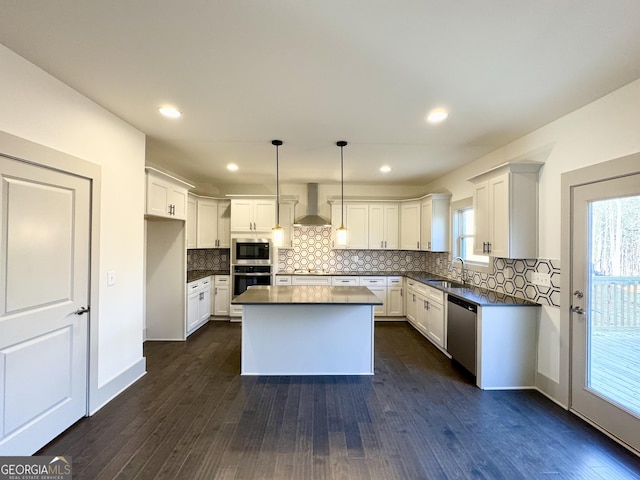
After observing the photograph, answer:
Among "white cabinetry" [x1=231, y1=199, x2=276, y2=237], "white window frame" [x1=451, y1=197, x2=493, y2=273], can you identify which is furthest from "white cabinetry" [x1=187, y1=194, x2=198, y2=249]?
"white window frame" [x1=451, y1=197, x2=493, y2=273]

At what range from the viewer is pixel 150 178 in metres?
3.37

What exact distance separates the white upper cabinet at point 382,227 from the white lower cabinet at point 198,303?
3.17 metres

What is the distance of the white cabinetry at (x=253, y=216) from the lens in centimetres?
533

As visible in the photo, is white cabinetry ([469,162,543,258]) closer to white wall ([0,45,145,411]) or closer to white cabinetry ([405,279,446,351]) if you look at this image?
white cabinetry ([405,279,446,351])

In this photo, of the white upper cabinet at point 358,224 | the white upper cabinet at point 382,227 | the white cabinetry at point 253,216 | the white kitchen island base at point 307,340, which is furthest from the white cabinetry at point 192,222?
the white upper cabinet at point 382,227

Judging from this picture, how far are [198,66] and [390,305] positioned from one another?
472 centimetres

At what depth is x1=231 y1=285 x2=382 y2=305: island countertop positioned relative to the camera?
9.82 feet

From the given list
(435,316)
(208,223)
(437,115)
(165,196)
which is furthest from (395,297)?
(165,196)

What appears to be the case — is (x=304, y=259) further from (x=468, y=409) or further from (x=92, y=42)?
(x=92, y=42)

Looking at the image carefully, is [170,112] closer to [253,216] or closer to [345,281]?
[253,216]

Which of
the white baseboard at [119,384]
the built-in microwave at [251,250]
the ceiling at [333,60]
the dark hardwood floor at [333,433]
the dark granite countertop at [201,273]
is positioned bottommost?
the dark hardwood floor at [333,433]

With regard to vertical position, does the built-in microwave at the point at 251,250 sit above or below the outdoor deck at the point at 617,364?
above

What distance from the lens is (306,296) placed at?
129 inches

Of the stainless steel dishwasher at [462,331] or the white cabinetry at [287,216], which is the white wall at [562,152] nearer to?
the stainless steel dishwasher at [462,331]
